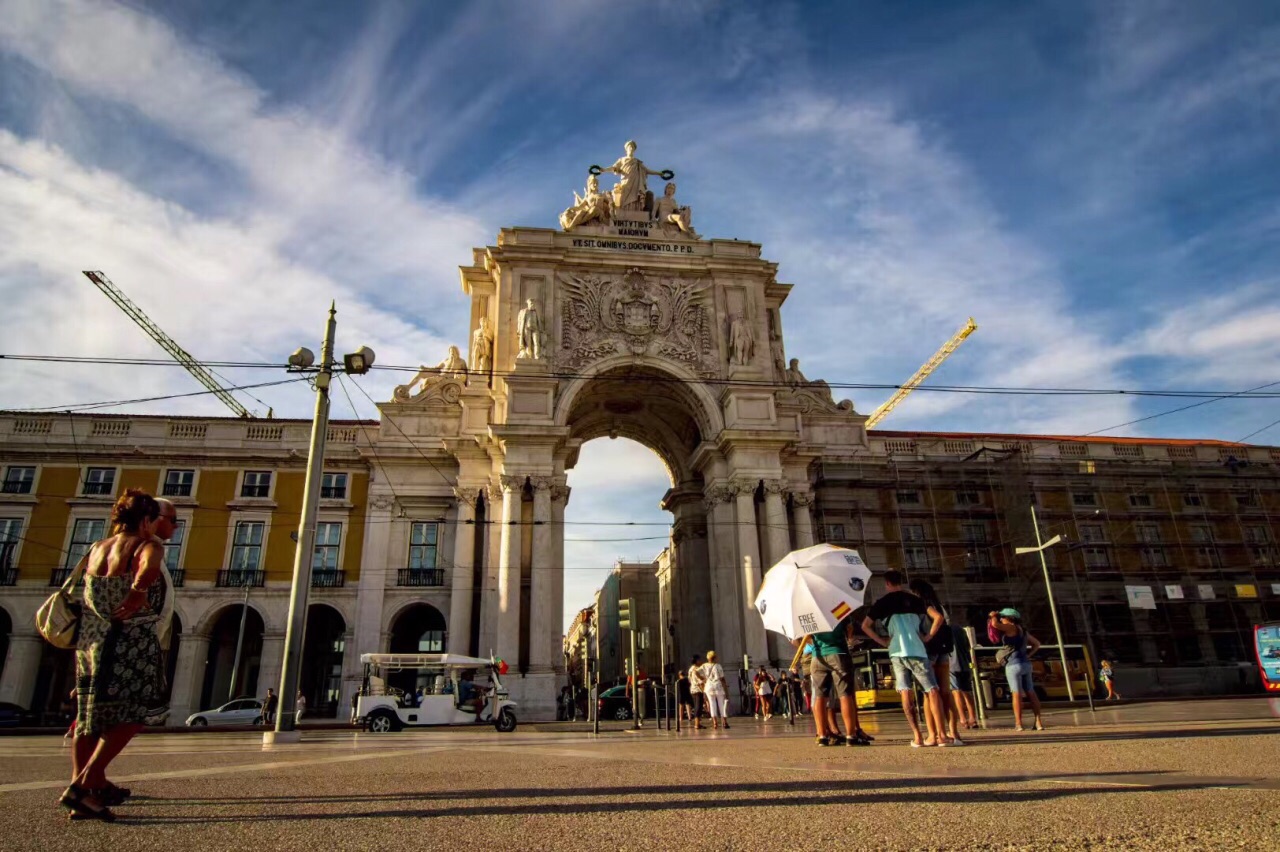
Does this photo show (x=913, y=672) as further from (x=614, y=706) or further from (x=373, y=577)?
(x=373, y=577)

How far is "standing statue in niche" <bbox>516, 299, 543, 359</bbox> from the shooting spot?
30406mm

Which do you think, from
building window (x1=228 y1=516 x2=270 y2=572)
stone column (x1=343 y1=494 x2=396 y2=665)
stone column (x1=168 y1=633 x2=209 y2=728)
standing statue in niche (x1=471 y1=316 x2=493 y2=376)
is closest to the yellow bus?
stone column (x1=343 y1=494 x2=396 y2=665)

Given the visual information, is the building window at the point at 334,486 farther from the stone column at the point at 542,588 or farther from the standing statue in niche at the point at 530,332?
the standing statue in niche at the point at 530,332

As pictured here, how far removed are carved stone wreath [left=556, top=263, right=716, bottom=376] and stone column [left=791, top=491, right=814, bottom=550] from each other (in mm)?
6143

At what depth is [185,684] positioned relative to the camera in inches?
1137

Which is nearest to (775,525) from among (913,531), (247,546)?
(913,531)

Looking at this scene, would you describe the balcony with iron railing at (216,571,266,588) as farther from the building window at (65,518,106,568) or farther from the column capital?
the column capital

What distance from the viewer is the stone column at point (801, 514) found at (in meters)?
31.1

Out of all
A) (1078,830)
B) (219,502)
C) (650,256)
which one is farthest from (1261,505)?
(219,502)

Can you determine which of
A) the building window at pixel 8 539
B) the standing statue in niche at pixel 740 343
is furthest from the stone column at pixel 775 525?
the building window at pixel 8 539

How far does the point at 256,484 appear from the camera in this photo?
105 ft

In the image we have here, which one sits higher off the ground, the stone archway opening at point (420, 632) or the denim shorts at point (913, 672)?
the stone archway opening at point (420, 632)

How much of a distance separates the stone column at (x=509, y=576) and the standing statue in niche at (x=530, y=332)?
515 centimetres

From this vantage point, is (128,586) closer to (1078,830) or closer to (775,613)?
(1078,830)
